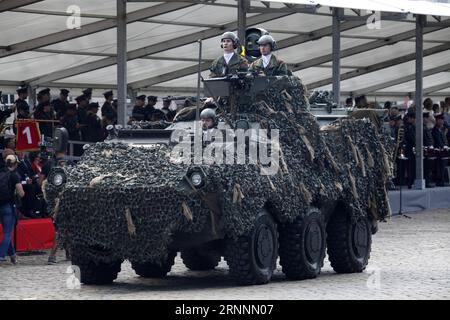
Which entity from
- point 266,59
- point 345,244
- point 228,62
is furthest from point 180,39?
point 345,244

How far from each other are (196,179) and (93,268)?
1961 mm

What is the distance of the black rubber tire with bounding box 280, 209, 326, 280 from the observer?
55.3 ft

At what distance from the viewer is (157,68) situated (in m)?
30.2

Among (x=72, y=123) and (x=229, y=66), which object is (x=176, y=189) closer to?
(x=229, y=66)

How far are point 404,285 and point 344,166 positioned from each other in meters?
2.52

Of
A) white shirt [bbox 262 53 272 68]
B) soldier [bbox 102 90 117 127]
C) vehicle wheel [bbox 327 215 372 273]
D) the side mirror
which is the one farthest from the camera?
soldier [bbox 102 90 117 127]

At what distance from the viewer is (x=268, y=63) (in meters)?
18.0

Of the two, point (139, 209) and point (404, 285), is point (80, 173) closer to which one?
point (139, 209)

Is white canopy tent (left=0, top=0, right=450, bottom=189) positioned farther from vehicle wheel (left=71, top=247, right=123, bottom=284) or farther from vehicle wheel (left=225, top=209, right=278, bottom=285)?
vehicle wheel (left=225, top=209, right=278, bottom=285)

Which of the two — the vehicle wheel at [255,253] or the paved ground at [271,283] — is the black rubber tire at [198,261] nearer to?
the paved ground at [271,283]

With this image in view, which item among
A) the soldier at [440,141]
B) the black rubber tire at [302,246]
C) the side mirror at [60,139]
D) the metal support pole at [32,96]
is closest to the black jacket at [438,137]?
the soldier at [440,141]

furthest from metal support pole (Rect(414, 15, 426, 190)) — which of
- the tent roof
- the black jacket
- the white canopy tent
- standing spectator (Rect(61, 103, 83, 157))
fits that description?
standing spectator (Rect(61, 103, 83, 157))

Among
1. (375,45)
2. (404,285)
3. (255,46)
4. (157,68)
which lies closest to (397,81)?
(375,45)

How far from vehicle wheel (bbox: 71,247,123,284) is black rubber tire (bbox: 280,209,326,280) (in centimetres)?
205
